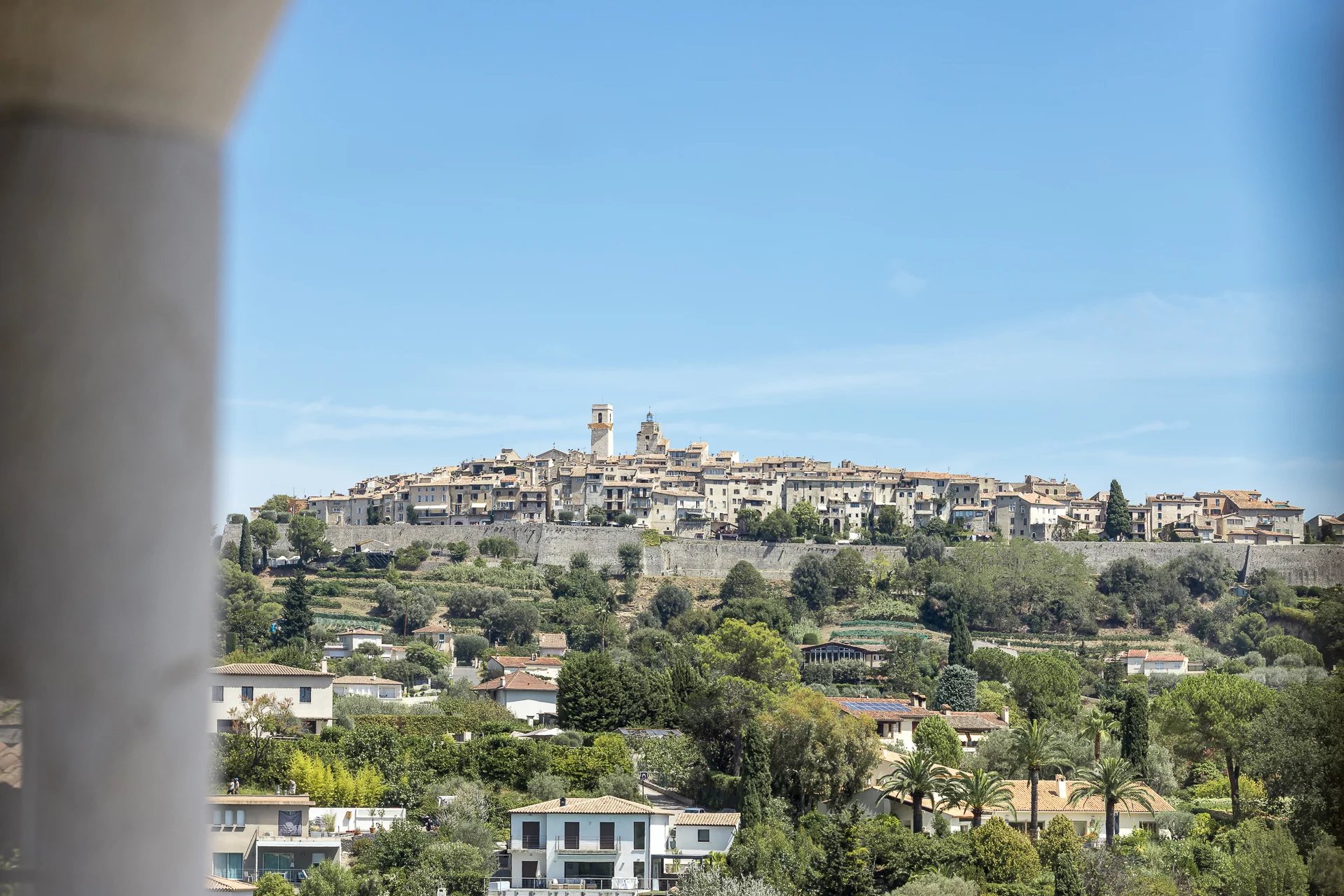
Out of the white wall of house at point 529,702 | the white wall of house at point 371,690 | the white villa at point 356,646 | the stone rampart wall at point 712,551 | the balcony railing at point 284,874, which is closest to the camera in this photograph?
the balcony railing at point 284,874

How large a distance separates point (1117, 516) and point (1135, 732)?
43.8m

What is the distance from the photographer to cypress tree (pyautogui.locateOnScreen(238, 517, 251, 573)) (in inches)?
2296

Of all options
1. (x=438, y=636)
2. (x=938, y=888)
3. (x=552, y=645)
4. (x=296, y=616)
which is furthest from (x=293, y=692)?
(x=438, y=636)

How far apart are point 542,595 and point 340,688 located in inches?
832

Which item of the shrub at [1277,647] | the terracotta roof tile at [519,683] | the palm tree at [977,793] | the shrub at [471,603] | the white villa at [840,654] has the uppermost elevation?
the shrub at [471,603]

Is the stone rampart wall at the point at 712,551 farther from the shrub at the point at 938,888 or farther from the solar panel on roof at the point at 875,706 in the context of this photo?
the shrub at the point at 938,888

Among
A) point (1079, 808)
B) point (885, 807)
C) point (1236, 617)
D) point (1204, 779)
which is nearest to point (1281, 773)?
point (1079, 808)

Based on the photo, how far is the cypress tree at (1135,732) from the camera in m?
27.9

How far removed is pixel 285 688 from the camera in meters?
28.9

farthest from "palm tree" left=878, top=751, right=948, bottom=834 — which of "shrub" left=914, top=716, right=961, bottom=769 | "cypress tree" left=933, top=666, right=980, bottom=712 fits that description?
"cypress tree" left=933, top=666, right=980, bottom=712

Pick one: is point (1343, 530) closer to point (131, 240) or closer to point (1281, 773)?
point (131, 240)

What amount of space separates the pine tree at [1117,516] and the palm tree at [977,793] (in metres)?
47.7

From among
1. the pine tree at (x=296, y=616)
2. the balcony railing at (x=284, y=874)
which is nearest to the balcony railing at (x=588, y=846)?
the balcony railing at (x=284, y=874)

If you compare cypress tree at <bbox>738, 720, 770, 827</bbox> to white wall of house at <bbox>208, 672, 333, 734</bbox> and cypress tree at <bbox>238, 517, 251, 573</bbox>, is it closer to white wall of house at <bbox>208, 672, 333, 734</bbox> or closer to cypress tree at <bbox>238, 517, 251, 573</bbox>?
white wall of house at <bbox>208, 672, 333, 734</bbox>
